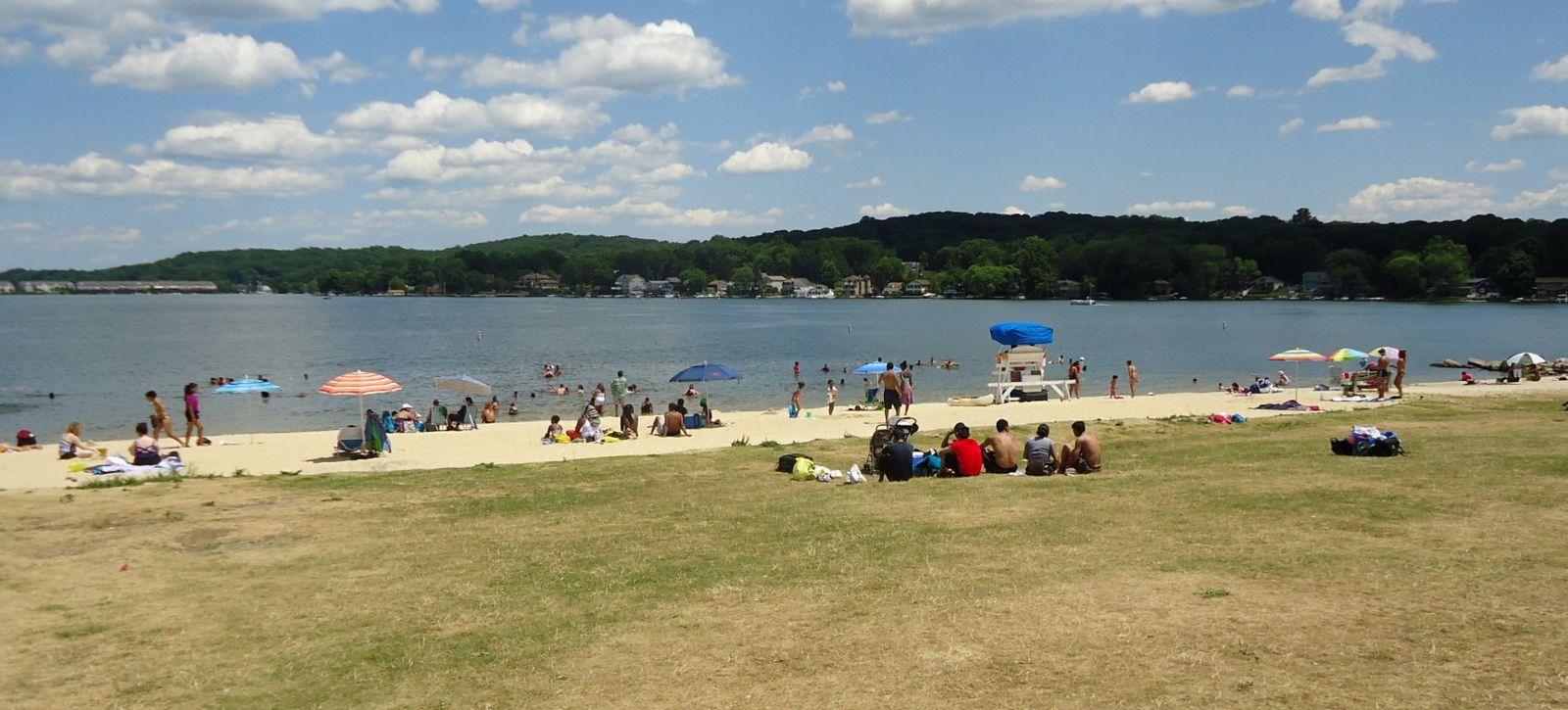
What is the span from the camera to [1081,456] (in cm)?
1574

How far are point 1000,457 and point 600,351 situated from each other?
207ft

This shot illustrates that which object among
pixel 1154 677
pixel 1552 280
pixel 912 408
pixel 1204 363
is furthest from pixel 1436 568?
pixel 1552 280

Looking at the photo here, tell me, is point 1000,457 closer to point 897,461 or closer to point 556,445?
point 897,461

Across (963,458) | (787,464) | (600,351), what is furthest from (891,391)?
(600,351)

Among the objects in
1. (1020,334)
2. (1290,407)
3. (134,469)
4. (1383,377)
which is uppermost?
(1020,334)

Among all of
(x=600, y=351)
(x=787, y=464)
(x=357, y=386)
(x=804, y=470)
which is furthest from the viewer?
(x=600, y=351)

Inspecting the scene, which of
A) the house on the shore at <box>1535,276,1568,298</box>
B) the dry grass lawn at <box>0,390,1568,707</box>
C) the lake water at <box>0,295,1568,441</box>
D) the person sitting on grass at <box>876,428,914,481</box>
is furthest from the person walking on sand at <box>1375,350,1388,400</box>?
the house on the shore at <box>1535,276,1568,298</box>

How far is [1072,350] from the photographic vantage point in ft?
248

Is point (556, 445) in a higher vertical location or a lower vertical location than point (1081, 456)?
lower

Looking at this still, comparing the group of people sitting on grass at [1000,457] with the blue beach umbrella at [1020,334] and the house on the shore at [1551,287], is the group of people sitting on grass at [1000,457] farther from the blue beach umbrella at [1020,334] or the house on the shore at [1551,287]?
the house on the shore at [1551,287]

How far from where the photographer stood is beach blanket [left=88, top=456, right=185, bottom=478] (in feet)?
58.0

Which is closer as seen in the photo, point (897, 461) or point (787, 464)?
point (897, 461)

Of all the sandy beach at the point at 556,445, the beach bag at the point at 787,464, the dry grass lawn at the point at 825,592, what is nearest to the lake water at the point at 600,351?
the sandy beach at the point at 556,445

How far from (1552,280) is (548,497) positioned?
203974mm
